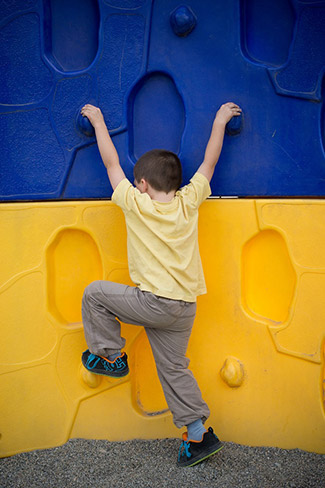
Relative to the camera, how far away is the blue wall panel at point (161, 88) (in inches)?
73.1

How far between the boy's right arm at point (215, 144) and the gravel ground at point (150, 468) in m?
1.04

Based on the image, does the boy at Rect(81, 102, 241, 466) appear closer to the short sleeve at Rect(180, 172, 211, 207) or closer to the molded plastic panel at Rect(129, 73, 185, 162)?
the short sleeve at Rect(180, 172, 211, 207)

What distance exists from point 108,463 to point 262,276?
0.90 m

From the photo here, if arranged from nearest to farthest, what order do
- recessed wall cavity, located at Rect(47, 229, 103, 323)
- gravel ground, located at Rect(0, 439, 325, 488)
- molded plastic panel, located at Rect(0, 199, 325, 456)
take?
gravel ground, located at Rect(0, 439, 325, 488) < molded plastic panel, located at Rect(0, 199, 325, 456) < recessed wall cavity, located at Rect(47, 229, 103, 323)

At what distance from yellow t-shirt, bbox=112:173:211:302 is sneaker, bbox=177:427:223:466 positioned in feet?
1.61

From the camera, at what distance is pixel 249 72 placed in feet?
6.11

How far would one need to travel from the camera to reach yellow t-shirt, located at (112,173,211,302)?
5.47 feet

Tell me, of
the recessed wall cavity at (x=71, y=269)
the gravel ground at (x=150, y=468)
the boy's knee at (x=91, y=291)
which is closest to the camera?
the gravel ground at (x=150, y=468)

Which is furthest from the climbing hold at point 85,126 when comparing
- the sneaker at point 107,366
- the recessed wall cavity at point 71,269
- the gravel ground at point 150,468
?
the gravel ground at point 150,468

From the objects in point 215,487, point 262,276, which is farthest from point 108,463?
point 262,276

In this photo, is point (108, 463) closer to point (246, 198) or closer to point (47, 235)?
point (47, 235)

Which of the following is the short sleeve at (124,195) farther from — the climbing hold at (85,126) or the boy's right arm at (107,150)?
the climbing hold at (85,126)

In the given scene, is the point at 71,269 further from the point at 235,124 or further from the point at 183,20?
the point at 183,20

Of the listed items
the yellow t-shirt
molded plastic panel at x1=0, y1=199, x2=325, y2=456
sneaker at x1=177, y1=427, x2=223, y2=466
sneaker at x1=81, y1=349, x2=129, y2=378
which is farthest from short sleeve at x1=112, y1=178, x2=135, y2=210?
sneaker at x1=177, y1=427, x2=223, y2=466
